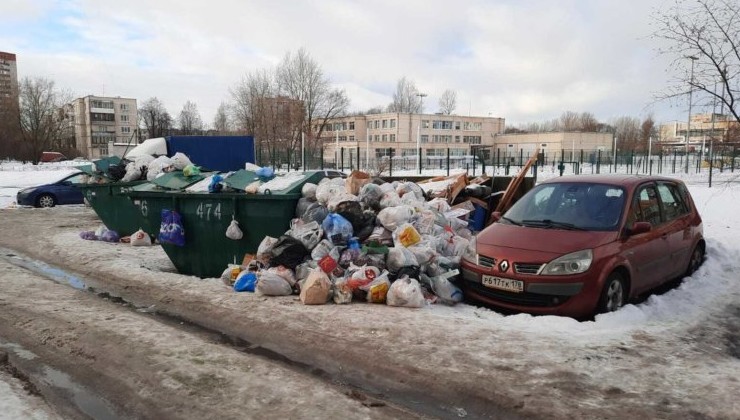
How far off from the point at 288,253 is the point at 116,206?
634cm

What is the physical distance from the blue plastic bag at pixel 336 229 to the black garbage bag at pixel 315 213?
0.22 metres

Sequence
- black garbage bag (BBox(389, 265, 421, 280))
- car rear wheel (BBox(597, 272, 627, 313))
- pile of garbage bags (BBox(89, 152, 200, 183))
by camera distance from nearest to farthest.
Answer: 1. car rear wheel (BBox(597, 272, 627, 313))
2. black garbage bag (BBox(389, 265, 421, 280))
3. pile of garbage bags (BBox(89, 152, 200, 183))

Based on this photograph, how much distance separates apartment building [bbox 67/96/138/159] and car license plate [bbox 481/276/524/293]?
114791mm

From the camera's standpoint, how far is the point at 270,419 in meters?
3.32

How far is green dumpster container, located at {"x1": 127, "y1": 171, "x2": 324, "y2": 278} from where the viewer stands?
23.3 ft

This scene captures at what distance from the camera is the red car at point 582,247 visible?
5.23m

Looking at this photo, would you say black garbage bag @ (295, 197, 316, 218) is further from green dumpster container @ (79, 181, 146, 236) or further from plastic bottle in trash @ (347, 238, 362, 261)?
green dumpster container @ (79, 181, 146, 236)

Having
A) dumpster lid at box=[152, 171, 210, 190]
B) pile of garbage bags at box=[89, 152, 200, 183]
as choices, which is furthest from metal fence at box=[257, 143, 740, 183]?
dumpster lid at box=[152, 171, 210, 190]

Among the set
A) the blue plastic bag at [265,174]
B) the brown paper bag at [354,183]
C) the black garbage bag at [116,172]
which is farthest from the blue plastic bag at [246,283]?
the black garbage bag at [116,172]

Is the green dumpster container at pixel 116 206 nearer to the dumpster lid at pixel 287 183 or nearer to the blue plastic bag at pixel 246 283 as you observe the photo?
the dumpster lid at pixel 287 183

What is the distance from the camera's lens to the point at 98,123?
111125 mm

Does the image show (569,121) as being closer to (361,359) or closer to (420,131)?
(420,131)

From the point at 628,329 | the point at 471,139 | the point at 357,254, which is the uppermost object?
the point at 471,139

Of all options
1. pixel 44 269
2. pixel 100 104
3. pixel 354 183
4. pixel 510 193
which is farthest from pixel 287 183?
pixel 100 104
